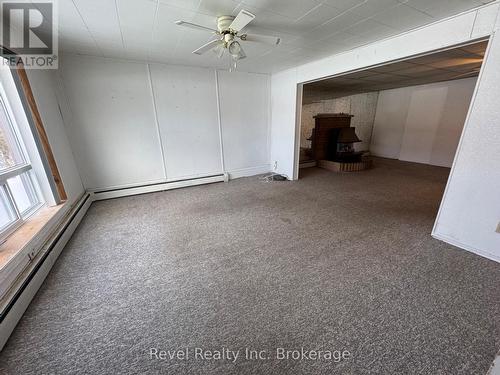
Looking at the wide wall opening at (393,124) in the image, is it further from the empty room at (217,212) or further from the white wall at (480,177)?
the white wall at (480,177)

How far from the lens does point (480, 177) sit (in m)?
1.95

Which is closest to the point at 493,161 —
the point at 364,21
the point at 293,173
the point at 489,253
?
the point at 489,253

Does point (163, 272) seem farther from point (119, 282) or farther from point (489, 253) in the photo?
point (489, 253)

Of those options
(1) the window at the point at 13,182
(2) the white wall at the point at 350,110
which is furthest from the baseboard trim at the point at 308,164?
(1) the window at the point at 13,182

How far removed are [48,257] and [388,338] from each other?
2.96 m

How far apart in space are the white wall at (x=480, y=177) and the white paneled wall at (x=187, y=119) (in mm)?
3797

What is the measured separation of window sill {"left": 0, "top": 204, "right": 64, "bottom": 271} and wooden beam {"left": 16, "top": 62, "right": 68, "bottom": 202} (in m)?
0.33

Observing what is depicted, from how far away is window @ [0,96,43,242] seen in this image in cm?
188

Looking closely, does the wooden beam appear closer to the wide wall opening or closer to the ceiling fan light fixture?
the ceiling fan light fixture

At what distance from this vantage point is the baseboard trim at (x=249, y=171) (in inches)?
187

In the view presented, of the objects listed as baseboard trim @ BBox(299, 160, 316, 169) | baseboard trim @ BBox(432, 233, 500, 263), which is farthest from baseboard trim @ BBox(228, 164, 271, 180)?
baseboard trim @ BBox(432, 233, 500, 263)

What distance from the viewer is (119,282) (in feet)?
5.84

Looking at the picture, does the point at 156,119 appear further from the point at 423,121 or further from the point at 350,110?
the point at 423,121

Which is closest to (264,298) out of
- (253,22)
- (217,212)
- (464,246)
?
(217,212)
